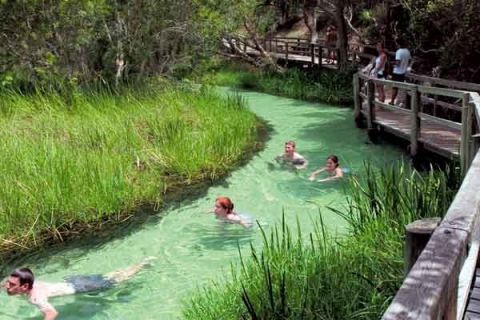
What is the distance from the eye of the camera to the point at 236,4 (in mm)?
19359

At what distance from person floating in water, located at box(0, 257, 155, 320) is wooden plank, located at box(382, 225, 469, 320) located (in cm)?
429

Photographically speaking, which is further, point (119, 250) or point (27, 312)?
point (119, 250)

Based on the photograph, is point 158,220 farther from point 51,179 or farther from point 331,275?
point 331,275

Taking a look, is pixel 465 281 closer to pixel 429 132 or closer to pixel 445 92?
pixel 445 92

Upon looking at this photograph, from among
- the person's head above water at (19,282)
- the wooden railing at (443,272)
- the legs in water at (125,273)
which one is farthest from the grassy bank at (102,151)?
the wooden railing at (443,272)

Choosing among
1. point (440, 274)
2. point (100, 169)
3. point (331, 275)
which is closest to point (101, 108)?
point (100, 169)

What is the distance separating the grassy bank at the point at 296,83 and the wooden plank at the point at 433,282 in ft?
46.2

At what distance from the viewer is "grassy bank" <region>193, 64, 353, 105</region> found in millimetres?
19500

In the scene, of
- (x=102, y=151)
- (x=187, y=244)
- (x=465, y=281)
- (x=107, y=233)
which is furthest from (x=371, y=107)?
(x=465, y=281)

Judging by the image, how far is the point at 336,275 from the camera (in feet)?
14.0

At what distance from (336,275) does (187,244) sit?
339 cm

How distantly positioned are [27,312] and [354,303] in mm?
3299

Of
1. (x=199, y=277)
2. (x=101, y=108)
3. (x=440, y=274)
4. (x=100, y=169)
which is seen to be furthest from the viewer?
(x=101, y=108)

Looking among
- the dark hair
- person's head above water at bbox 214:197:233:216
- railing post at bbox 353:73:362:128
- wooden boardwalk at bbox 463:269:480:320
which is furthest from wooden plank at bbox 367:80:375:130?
wooden boardwalk at bbox 463:269:480:320
